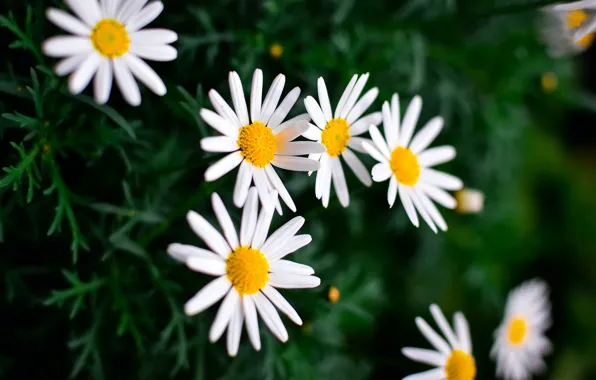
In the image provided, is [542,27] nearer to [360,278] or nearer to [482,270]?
[482,270]

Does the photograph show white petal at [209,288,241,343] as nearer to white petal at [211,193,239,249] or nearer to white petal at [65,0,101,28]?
white petal at [211,193,239,249]

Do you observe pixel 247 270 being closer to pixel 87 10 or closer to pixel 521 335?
pixel 87 10

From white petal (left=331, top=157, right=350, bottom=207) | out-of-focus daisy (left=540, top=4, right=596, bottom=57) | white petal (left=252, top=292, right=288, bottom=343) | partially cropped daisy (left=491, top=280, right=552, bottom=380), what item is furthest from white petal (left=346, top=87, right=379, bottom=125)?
out-of-focus daisy (left=540, top=4, right=596, bottom=57)

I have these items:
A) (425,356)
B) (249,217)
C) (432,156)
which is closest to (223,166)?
(249,217)

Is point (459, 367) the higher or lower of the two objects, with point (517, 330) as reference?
lower

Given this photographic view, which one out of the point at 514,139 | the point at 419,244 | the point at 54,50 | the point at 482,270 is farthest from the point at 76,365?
the point at 514,139
